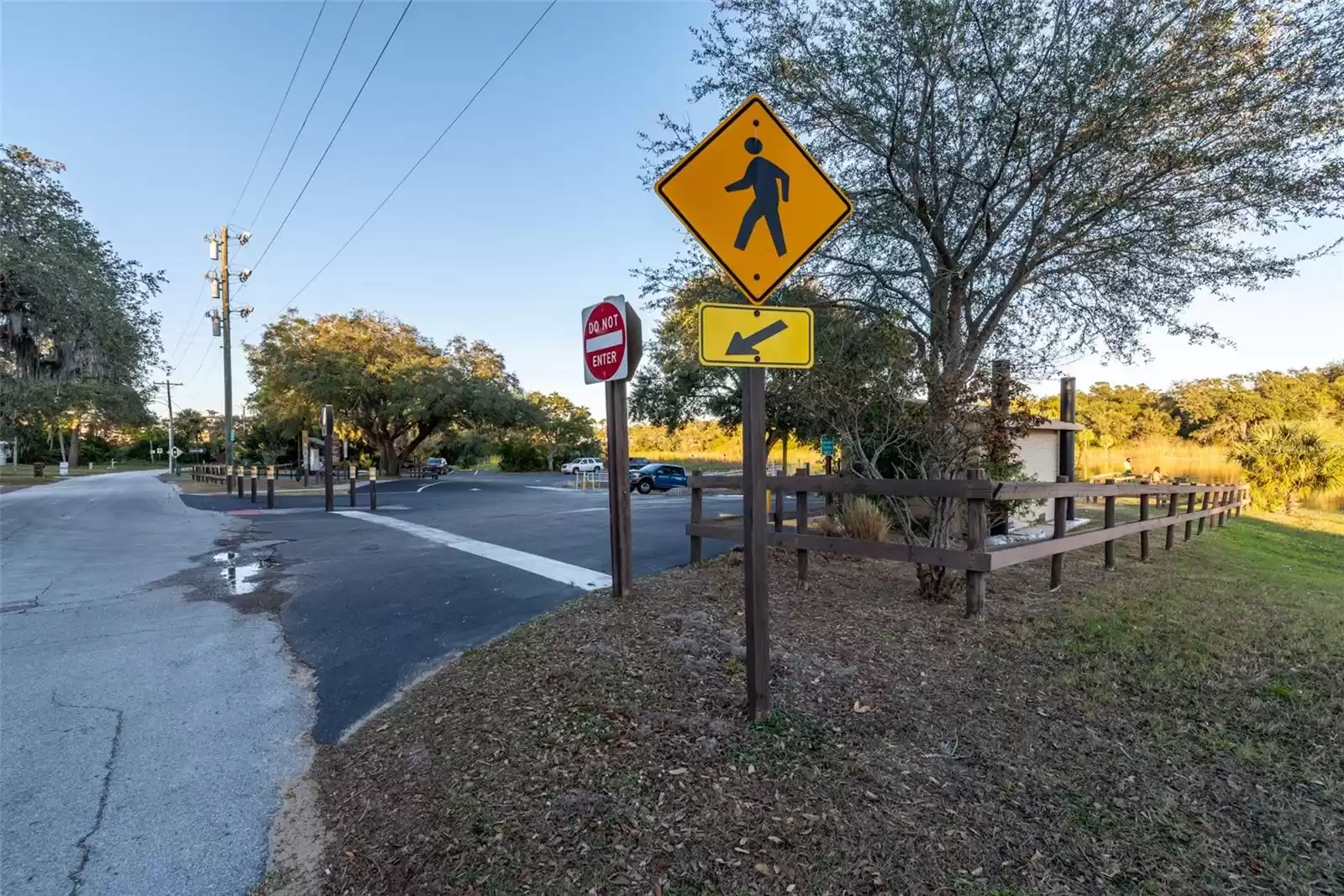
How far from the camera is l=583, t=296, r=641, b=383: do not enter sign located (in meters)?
5.36

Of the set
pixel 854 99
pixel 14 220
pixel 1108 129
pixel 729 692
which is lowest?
pixel 729 692

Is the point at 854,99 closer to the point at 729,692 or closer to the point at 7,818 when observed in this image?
the point at 729,692

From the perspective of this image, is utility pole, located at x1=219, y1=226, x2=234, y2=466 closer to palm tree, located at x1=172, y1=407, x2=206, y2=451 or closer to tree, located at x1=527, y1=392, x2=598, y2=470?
tree, located at x1=527, y1=392, x2=598, y2=470

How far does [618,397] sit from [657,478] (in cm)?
2264

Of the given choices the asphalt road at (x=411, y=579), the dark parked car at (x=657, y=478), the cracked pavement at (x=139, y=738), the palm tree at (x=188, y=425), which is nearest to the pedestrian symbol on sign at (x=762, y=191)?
the cracked pavement at (x=139, y=738)

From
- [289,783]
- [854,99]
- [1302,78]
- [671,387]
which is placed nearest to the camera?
[289,783]

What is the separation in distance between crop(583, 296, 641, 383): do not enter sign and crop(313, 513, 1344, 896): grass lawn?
2129mm

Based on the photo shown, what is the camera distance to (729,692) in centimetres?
320

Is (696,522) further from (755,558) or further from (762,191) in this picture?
(762,191)

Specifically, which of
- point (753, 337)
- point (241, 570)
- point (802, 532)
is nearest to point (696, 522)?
point (802, 532)

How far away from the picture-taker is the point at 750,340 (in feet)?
9.25

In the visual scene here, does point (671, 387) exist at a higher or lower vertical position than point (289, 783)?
higher

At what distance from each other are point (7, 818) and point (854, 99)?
7996 mm

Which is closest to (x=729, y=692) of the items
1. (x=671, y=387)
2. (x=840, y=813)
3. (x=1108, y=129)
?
(x=840, y=813)
